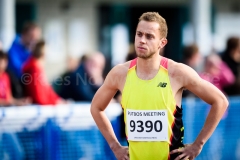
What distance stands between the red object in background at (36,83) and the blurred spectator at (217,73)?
2506 millimetres

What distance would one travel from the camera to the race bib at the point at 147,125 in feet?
20.2

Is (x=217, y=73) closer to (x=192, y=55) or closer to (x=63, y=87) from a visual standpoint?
(x=192, y=55)

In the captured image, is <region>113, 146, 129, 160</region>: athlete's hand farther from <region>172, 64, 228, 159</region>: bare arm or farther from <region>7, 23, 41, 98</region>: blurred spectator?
<region>7, 23, 41, 98</region>: blurred spectator

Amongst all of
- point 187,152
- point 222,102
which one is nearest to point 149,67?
point 222,102

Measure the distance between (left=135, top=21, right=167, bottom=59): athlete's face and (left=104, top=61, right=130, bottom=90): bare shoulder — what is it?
0.30 m

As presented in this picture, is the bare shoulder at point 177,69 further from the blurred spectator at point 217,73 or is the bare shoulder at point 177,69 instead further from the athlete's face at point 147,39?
the blurred spectator at point 217,73

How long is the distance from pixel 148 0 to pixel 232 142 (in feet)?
28.7

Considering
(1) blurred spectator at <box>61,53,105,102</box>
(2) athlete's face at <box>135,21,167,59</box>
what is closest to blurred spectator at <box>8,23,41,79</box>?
(1) blurred spectator at <box>61,53,105,102</box>

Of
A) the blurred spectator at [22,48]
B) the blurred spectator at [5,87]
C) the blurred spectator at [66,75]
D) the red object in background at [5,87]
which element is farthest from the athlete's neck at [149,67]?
the blurred spectator at [66,75]

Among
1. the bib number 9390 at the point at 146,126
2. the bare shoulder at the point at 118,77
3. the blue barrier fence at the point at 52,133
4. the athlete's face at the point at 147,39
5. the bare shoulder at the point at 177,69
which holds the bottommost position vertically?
the blue barrier fence at the point at 52,133

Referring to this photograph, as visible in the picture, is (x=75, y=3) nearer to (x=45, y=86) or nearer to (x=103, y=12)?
Result: (x=103, y=12)

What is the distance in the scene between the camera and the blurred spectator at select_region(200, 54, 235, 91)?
1115 cm

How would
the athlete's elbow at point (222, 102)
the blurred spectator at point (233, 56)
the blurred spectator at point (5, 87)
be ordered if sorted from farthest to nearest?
the blurred spectator at point (233, 56), the blurred spectator at point (5, 87), the athlete's elbow at point (222, 102)

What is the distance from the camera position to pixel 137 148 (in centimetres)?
620
